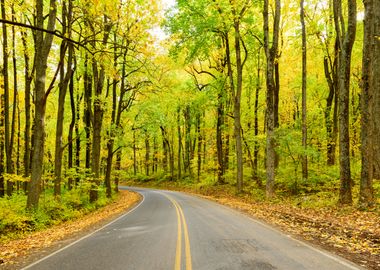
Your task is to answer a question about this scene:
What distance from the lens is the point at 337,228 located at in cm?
1045

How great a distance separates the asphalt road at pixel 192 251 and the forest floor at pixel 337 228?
570 millimetres

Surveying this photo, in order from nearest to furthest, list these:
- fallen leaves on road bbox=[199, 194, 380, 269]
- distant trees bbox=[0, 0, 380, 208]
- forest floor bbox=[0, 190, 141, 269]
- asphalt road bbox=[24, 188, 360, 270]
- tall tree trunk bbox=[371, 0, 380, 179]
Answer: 1. asphalt road bbox=[24, 188, 360, 270]
2. fallen leaves on road bbox=[199, 194, 380, 269]
3. forest floor bbox=[0, 190, 141, 269]
4. distant trees bbox=[0, 0, 380, 208]
5. tall tree trunk bbox=[371, 0, 380, 179]

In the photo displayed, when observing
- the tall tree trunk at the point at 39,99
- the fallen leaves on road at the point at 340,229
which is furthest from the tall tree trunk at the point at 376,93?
the tall tree trunk at the point at 39,99

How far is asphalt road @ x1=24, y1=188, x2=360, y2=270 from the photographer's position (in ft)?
22.3

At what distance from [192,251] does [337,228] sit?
5.40m

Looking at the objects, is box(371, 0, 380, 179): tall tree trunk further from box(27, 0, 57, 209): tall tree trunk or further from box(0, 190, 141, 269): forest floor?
box(27, 0, 57, 209): tall tree trunk

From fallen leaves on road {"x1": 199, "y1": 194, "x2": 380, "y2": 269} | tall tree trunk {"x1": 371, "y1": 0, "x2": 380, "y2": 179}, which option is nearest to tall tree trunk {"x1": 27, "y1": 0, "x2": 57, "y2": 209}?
fallen leaves on road {"x1": 199, "y1": 194, "x2": 380, "y2": 269}

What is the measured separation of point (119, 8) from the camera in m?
14.5

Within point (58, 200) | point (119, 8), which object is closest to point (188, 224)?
point (58, 200)

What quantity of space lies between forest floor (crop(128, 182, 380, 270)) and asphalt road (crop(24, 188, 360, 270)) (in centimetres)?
57

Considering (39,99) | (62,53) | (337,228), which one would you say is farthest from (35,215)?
(337,228)

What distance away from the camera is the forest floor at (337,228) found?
788cm

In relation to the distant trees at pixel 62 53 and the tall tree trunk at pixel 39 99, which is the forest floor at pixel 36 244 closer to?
the tall tree trunk at pixel 39 99

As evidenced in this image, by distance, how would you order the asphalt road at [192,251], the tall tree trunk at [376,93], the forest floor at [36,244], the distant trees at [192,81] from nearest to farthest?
the asphalt road at [192,251], the forest floor at [36,244], the distant trees at [192,81], the tall tree trunk at [376,93]
